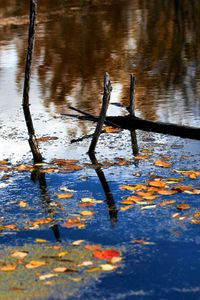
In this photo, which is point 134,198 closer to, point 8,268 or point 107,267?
point 107,267

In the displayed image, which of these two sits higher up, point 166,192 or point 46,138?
point 166,192

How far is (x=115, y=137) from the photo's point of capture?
1117 centimetres

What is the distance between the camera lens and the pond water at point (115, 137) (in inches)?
247

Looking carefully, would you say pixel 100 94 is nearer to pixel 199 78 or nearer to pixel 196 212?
pixel 199 78

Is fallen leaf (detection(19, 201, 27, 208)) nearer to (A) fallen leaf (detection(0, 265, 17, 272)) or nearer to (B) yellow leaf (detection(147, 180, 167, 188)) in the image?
(B) yellow leaf (detection(147, 180, 167, 188))

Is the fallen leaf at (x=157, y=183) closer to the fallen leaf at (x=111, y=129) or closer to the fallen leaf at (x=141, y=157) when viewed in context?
the fallen leaf at (x=141, y=157)

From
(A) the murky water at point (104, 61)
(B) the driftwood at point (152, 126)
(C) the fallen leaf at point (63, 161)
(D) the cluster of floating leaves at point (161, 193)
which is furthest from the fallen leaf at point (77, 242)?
(A) the murky water at point (104, 61)

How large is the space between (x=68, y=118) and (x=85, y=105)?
149 cm

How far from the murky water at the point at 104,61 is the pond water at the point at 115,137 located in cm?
4

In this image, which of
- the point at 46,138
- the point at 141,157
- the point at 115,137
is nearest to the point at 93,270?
the point at 141,157

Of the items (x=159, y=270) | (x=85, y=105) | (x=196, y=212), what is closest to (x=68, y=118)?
(x=85, y=105)

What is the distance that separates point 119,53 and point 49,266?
16.4 m

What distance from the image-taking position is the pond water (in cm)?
629

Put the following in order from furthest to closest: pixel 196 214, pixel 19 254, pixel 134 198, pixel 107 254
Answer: pixel 134 198, pixel 196 214, pixel 19 254, pixel 107 254
